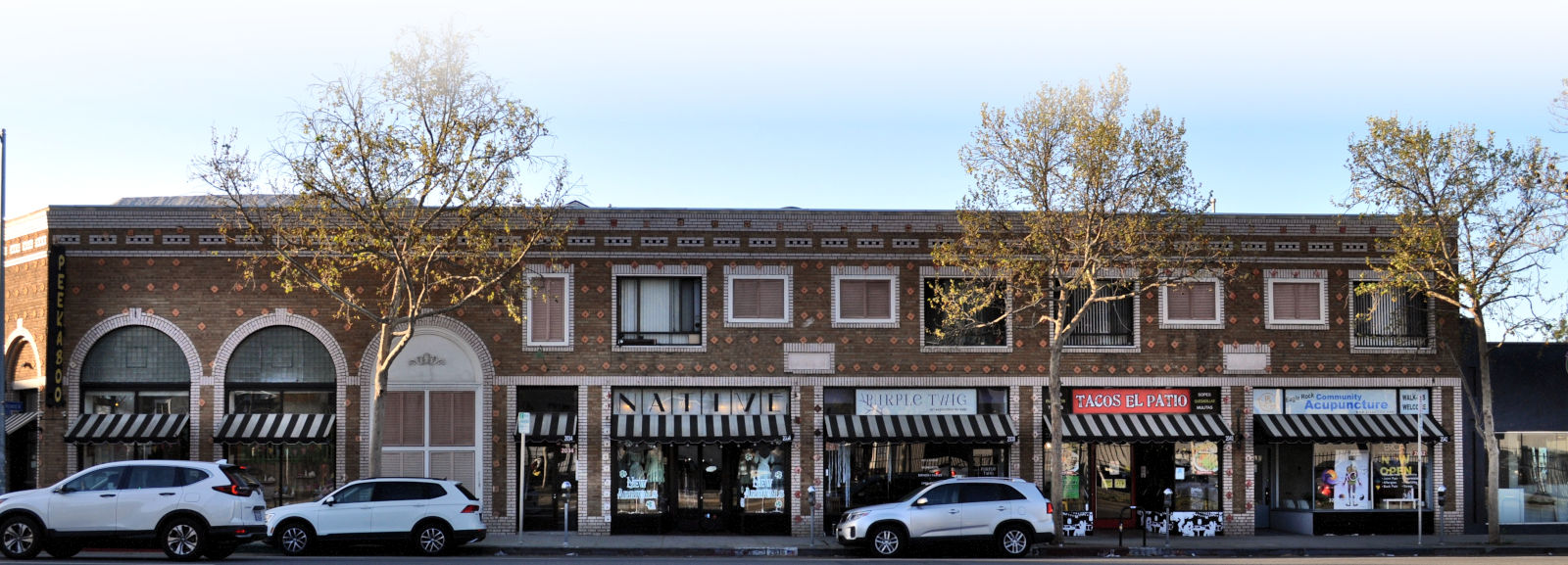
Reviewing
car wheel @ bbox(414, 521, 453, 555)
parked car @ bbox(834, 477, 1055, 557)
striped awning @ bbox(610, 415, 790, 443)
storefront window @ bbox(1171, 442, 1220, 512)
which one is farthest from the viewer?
storefront window @ bbox(1171, 442, 1220, 512)

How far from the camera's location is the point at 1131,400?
2888 centimetres

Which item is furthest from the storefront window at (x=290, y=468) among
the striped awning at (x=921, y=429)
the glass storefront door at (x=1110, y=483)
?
the glass storefront door at (x=1110, y=483)

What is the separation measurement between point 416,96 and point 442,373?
628cm

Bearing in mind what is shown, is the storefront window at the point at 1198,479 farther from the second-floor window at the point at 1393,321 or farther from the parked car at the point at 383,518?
the parked car at the point at 383,518

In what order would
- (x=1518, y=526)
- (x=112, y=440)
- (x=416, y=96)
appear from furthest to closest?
(x=1518, y=526)
(x=112, y=440)
(x=416, y=96)

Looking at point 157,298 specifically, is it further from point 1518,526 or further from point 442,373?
point 1518,526

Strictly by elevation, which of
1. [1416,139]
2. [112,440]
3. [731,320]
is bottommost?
[112,440]

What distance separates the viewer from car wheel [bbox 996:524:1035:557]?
23672 millimetres

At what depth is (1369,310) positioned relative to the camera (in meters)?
29.0

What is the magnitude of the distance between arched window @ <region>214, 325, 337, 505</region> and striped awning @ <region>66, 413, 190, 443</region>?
3.61 feet

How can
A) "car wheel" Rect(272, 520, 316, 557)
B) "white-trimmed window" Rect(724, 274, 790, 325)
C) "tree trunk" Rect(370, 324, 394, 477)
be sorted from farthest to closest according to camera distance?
"white-trimmed window" Rect(724, 274, 790, 325), "tree trunk" Rect(370, 324, 394, 477), "car wheel" Rect(272, 520, 316, 557)

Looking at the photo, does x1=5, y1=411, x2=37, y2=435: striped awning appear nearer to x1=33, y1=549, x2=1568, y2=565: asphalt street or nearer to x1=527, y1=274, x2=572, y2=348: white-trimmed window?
x1=33, y1=549, x2=1568, y2=565: asphalt street

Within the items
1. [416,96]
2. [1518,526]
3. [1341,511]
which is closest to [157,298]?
[416,96]

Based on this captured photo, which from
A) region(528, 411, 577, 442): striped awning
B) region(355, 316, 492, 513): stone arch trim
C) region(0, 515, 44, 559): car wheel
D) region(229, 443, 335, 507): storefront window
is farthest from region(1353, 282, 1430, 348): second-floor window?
region(0, 515, 44, 559): car wheel
